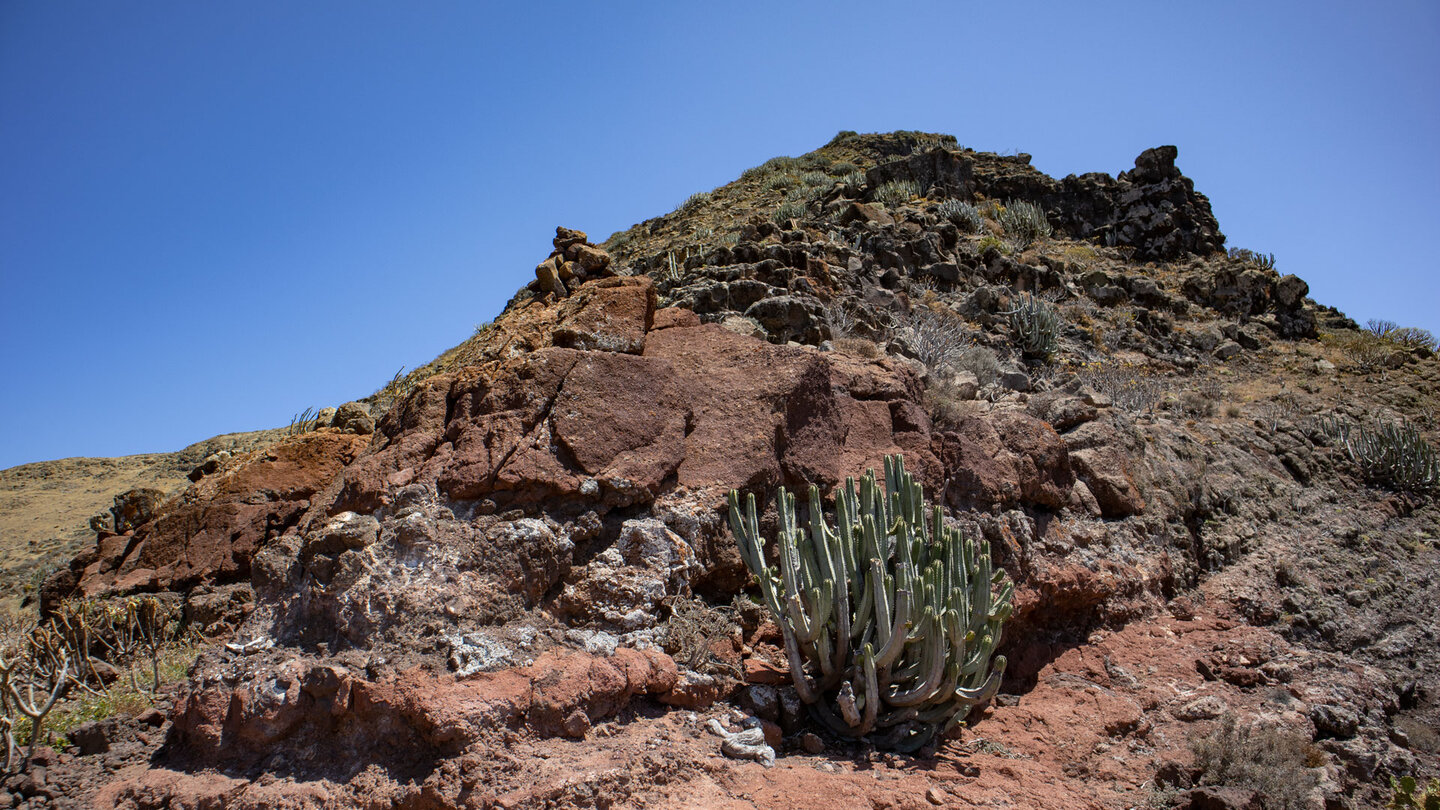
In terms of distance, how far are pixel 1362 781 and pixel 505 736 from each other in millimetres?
5192

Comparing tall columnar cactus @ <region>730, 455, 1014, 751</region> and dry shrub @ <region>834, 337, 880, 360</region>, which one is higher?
dry shrub @ <region>834, 337, 880, 360</region>

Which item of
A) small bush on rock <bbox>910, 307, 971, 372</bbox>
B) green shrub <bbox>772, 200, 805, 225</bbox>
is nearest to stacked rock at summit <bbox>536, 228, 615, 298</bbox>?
small bush on rock <bbox>910, 307, 971, 372</bbox>

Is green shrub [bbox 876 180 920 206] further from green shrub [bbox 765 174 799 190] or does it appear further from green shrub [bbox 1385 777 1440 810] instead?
green shrub [bbox 1385 777 1440 810]

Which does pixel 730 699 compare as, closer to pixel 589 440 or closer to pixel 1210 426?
pixel 589 440

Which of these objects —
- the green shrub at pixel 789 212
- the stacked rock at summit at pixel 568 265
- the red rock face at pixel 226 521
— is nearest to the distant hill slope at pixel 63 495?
the red rock face at pixel 226 521

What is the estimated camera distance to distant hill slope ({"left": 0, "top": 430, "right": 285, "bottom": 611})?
45.8 feet

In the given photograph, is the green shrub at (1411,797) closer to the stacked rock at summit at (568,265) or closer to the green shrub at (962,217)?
the stacked rock at summit at (568,265)

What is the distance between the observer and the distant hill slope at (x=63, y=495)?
1395 centimetres

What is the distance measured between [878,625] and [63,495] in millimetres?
23912

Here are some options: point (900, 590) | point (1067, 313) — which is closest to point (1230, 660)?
point (900, 590)

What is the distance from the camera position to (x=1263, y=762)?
15.6 ft

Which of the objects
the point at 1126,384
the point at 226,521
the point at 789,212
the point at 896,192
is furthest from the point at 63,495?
the point at 1126,384

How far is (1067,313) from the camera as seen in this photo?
47.9ft

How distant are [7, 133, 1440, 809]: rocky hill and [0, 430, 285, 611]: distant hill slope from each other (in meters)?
8.77
